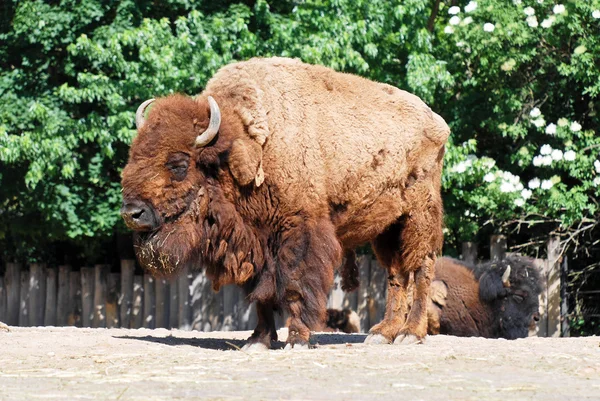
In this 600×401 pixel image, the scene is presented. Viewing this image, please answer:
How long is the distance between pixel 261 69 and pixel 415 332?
2.55 meters

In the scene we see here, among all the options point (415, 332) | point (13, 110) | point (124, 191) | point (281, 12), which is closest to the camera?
point (124, 191)

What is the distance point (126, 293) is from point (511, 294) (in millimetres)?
6098

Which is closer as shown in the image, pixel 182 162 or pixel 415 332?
pixel 182 162

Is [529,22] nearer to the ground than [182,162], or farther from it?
farther from it

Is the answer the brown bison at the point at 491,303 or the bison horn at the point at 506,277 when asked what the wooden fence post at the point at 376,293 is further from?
the bison horn at the point at 506,277

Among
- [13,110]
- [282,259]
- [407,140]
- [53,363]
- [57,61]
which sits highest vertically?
[57,61]

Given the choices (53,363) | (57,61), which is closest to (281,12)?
(57,61)

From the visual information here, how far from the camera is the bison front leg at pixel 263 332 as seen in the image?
25.1 ft

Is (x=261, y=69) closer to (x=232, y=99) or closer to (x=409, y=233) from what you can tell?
(x=232, y=99)

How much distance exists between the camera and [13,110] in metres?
14.4

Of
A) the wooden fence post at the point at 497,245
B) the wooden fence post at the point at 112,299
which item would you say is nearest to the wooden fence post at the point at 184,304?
the wooden fence post at the point at 112,299

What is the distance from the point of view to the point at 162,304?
15531mm

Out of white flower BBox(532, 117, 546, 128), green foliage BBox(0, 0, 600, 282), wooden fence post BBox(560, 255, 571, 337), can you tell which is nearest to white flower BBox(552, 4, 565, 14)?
green foliage BBox(0, 0, 600, 282)

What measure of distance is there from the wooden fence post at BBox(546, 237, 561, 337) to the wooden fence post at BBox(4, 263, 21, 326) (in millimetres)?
8490
